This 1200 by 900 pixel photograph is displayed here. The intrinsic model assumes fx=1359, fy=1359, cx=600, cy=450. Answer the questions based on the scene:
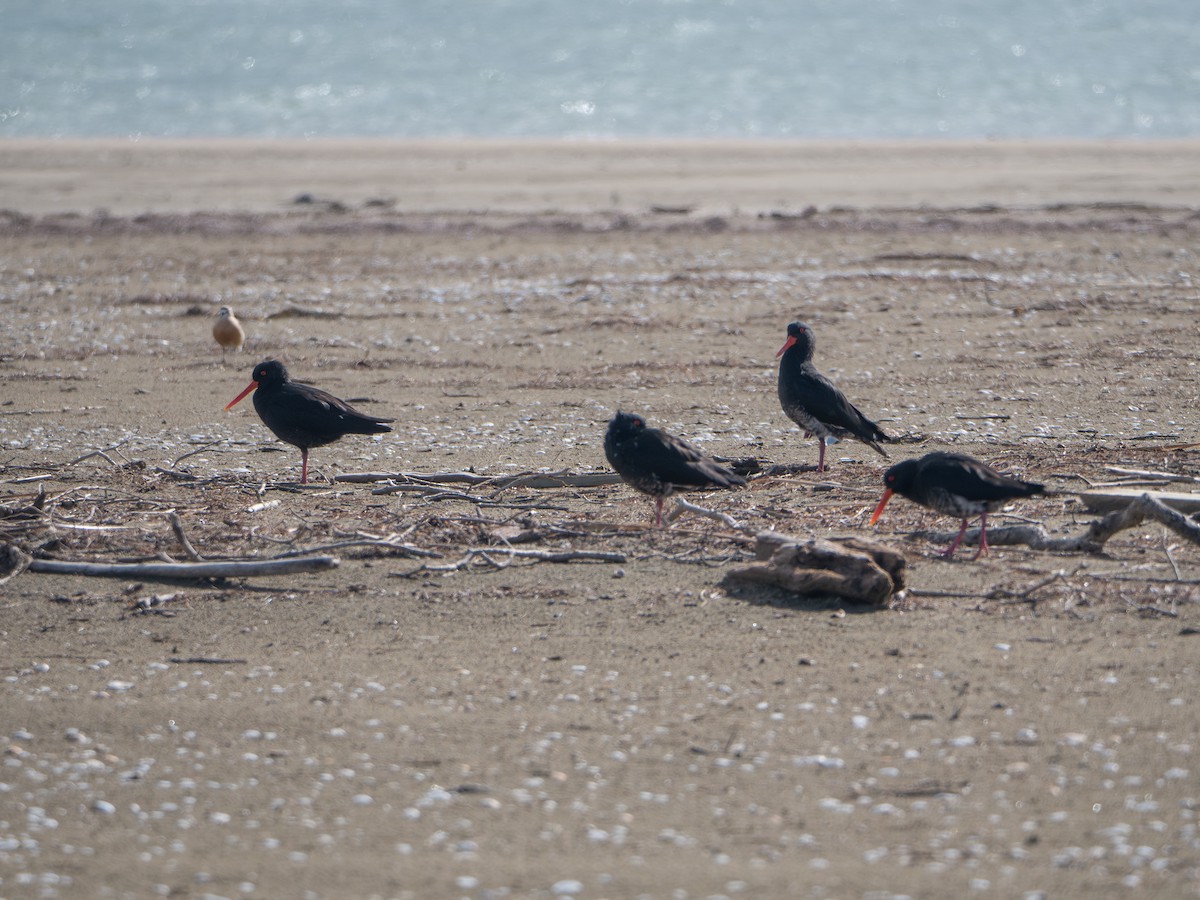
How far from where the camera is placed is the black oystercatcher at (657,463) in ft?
23.9

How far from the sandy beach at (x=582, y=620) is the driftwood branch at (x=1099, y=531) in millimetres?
69

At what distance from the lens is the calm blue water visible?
4494 centimetres

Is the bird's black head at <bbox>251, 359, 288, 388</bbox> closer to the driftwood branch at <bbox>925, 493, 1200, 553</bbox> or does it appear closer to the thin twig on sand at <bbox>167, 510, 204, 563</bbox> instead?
the thin twig on sand at <bbox>167, 510, 204, 563</bbox>

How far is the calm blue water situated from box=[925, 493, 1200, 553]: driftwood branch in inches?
1397

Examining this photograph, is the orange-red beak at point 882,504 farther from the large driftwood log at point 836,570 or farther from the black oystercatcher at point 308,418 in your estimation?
the black oystercatcher at point 308,418

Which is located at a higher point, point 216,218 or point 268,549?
point 216,218

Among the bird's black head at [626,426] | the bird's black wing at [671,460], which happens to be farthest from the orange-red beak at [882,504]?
the bird's black head at [626,426]

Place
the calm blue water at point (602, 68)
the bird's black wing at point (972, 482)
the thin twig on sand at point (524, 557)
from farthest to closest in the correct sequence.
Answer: the calm blue water at point (602, 68), the thin twig on sand at point (524, 557), the bird's black wing at point (972, 482)

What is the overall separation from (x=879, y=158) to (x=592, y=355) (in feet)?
65.8

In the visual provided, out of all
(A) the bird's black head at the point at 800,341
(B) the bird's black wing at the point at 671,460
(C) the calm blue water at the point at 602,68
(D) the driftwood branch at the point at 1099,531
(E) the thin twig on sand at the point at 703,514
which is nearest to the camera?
(D) the driftwood branch at the point at 1099,531

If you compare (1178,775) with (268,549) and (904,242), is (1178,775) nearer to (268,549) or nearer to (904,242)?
(268,549)

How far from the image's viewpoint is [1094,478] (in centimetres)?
811

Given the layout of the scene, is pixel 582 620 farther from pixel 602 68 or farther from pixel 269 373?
pixel 602 68

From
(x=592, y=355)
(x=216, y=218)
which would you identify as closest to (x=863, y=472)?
(x=592, y=355)
